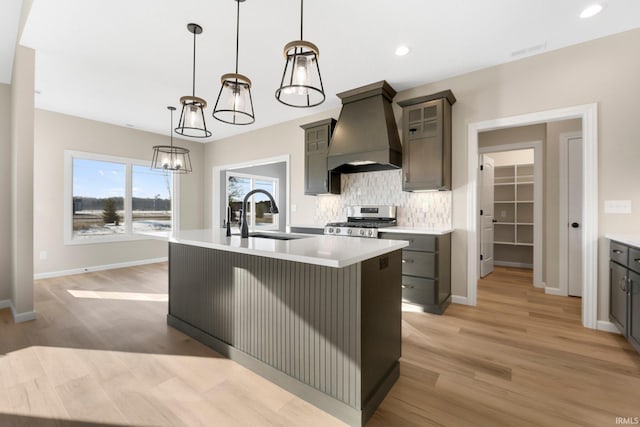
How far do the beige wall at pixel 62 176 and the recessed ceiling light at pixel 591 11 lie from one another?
6.68 metres

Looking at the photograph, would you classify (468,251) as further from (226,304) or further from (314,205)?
(226,304)

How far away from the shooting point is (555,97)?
2877mm

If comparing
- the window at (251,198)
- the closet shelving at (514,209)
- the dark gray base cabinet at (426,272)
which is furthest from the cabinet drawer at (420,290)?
the window at (251,198)

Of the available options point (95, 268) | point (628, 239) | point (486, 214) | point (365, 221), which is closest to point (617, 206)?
point (628, 239)

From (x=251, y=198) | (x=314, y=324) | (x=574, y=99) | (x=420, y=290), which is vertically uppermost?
(x=574, y=99)

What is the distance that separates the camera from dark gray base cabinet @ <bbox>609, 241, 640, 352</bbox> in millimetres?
2100

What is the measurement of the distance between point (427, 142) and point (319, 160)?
1588 mm

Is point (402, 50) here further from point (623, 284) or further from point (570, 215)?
point (570, 215)

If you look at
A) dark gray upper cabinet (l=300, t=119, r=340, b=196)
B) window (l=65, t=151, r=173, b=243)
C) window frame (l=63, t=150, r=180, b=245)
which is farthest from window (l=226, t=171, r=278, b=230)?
dark gray upper cabinet (l=300, t=119, r=340, b=196)

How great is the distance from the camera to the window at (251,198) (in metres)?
7.75

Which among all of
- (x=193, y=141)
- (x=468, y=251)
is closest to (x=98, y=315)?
(x=468, y=251)

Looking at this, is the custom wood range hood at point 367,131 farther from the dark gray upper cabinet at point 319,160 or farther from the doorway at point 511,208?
the doorway at point 511,208

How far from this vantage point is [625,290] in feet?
7.45

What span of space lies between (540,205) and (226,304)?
4.40 m
